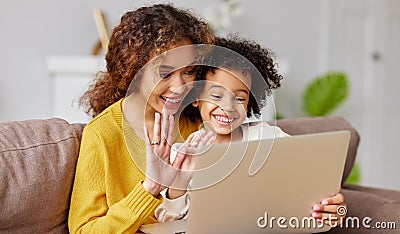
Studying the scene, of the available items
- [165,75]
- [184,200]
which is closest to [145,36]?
[165,75]

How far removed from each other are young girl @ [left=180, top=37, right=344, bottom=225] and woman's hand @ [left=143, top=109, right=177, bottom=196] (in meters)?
0.10

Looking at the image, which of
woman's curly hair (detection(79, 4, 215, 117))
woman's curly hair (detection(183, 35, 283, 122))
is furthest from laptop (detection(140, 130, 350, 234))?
woman's curly hair (detection(79, 4, 215, 117))

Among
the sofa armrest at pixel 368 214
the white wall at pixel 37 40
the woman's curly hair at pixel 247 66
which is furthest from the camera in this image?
the white wall at pixel 37 40

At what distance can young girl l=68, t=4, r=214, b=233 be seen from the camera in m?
1.54

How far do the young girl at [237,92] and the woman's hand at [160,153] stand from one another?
0.10 meters

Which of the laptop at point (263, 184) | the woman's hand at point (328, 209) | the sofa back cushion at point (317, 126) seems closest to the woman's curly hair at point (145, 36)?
the laptop at point (263, 184)

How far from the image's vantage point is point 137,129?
1647 mm

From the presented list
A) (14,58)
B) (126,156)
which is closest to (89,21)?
(14,58)

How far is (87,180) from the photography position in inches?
65.0

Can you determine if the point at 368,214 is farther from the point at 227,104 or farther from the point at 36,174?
the point at 36,174

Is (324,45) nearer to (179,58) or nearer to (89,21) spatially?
(89,21)

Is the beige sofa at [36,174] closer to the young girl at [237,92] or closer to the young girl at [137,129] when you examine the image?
the young girl at [137,129]

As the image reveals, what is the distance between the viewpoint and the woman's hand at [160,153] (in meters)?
1.49

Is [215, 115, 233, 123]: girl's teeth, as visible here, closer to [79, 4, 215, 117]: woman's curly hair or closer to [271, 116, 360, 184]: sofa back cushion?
[79, 4, 215, 117]: woman's curly hair
